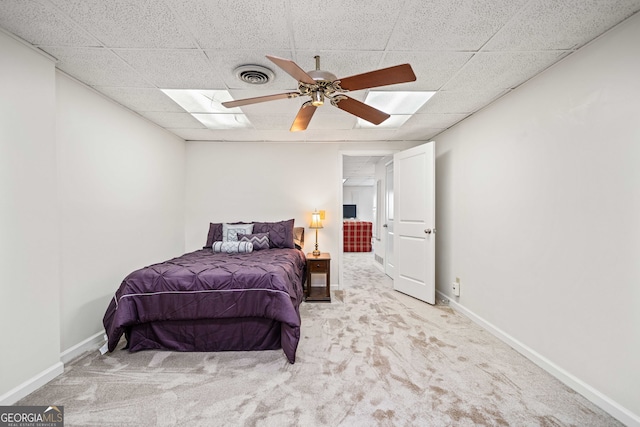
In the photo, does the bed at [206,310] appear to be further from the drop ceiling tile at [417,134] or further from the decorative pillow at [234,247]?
the drop ceiling tile at [417,134]

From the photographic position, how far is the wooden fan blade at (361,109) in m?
2.00

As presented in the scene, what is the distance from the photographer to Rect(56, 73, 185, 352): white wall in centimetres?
226

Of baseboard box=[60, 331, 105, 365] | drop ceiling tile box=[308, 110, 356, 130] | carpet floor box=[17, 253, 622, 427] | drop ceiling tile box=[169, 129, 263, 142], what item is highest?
drop ceiling tile box=[169, 129, 263, 142]

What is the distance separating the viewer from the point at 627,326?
5.23 feet

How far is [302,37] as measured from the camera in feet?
5.83

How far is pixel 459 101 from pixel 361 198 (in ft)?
26.1

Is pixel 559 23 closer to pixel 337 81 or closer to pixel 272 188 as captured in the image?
pixel 337 81

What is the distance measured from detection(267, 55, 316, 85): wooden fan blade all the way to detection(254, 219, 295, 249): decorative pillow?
2.44 m

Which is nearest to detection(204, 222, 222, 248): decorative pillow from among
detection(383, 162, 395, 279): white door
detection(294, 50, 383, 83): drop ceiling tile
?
detection(294, 50, 383, 83): drop ceiling tile

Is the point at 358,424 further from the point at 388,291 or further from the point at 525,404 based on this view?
the point at 388,291

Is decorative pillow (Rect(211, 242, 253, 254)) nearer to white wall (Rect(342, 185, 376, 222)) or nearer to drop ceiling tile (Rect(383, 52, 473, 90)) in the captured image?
drop ceiling tile (Rect(383, 52, 473, 90))

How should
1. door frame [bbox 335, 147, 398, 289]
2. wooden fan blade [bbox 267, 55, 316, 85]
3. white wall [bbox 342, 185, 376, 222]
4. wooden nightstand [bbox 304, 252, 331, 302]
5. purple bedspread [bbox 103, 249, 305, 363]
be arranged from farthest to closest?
white wall [bbox 342, 185, 376, 222]
door frame [bbox 335, 147, 398, 289]
wooden nightstand [bbox 304, 252, 331, 302]
purple bedspread [bbox 103, 249, 305, 363]
wooden fan blade [bbox 267, 55, 316, 85]

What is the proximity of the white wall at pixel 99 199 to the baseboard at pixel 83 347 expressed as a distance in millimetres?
35

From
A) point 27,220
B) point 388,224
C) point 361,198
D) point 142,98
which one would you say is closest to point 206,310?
point 27,220
